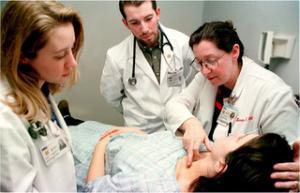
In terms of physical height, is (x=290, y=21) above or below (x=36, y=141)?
above

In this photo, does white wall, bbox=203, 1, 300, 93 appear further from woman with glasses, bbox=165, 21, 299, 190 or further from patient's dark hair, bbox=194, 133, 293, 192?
patient's dark hair, bbox=194, 133, 293, 192

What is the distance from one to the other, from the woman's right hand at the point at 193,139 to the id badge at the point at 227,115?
121 millimetres

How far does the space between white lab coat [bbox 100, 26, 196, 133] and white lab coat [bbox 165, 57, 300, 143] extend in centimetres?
32

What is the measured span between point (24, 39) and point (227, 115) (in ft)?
3.01

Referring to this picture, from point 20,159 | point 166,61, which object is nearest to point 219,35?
point 166,61

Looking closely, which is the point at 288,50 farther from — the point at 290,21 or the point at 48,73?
the point at 48,73

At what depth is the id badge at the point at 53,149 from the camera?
3.13 ft

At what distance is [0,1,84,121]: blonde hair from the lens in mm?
852

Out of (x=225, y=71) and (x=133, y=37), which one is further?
(x=133, y=37)

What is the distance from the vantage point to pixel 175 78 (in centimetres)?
187

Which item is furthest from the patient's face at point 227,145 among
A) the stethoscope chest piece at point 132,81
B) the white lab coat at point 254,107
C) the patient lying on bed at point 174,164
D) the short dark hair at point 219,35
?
the stethoscope chest piece at point 132,81

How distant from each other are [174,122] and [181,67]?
0.50 meters

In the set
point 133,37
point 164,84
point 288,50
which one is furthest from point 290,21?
point 133,37

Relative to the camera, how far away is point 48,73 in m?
0.95
